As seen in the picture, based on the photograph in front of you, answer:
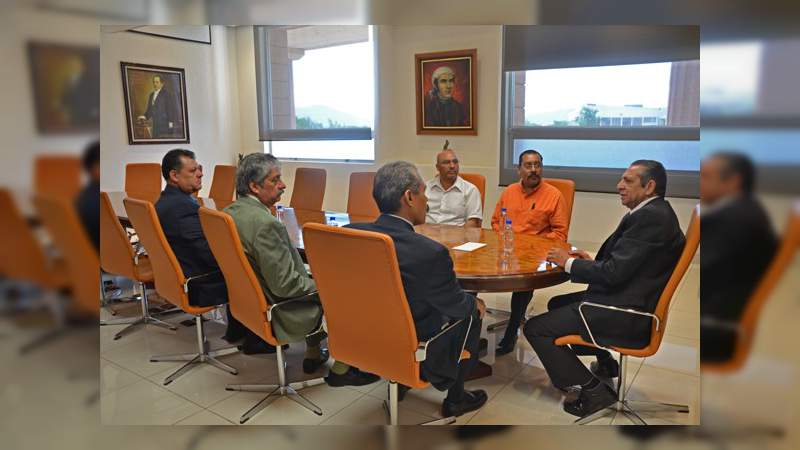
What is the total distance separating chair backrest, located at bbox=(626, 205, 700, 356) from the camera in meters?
1.81

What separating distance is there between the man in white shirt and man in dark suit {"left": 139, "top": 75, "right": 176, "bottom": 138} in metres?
1.57

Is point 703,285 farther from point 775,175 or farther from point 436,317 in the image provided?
point 436,317

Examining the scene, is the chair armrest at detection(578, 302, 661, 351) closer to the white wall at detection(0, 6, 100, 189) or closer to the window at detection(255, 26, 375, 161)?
the window at detection(255, 26, 375, 161)

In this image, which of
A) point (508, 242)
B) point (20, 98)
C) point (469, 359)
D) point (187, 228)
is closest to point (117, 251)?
point (187, 228)

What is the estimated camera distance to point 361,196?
338 cm

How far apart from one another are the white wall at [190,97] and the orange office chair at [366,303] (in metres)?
0.86

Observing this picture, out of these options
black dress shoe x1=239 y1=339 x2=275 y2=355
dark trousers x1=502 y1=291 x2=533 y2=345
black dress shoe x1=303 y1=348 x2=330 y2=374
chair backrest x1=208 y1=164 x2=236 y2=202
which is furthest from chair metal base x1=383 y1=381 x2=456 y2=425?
chair backrest x1=208 y1=164 x2=236 y2=202

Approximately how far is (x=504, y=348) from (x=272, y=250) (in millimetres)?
1472

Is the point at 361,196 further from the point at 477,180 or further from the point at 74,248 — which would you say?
the point at 74,248

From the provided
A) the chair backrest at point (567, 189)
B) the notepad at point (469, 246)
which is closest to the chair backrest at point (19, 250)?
the notepad at point (469, 246)

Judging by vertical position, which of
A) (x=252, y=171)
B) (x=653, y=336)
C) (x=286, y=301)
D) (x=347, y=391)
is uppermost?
(x=252, y=171)

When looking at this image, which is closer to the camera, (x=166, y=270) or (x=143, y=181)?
(x=166, y=270)

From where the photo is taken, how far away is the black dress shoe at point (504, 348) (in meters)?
2.89

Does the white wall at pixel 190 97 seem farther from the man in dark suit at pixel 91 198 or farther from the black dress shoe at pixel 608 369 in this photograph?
the black dress shoe at pixel 608 369
